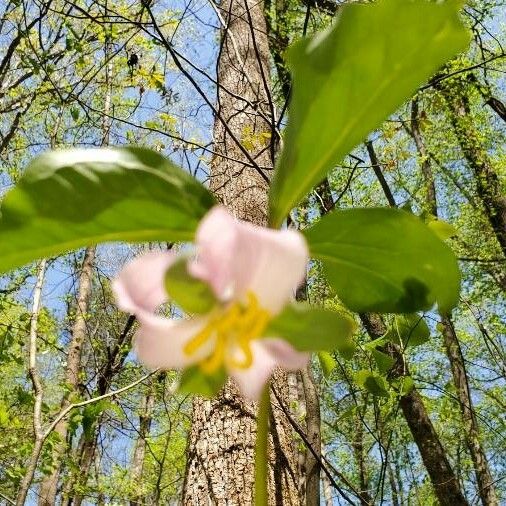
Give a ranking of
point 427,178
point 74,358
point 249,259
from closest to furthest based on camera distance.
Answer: point 249,259 < point 74,358 < point 427,178

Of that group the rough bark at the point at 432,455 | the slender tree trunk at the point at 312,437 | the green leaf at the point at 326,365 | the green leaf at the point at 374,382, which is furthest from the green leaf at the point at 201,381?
the rough bark at the point at 432,455

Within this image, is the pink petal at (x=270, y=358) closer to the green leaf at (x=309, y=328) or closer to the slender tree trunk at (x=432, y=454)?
the green leaf at (x=309, y=328)

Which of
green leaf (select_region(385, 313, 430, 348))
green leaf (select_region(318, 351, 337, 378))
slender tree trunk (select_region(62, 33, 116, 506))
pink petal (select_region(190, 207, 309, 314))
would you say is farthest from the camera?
slender tree trunk (select_region(62, 33, 116, 506))

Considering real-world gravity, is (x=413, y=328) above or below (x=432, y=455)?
below

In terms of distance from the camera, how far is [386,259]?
0.32 metres

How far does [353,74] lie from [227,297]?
0.13m

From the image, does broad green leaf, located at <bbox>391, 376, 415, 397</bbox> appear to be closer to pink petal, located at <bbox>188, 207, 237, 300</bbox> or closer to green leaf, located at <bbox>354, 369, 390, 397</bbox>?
green leaf, located at <bbox>354, 369, 390, 397</bbox>

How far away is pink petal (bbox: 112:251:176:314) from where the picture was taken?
22 centimetres

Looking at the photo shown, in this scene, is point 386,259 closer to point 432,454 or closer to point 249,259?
point 249,259

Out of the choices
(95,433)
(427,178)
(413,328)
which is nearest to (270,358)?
(413,328)

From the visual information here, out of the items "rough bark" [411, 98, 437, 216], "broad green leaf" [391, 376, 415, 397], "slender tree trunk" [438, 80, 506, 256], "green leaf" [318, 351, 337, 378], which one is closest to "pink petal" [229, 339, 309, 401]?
"green leaf" [318, 351, 337, 378]

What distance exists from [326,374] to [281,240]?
101cm

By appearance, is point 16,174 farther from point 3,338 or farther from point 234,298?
point 234,298

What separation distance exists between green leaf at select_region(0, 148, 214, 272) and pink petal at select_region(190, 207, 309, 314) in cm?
9
